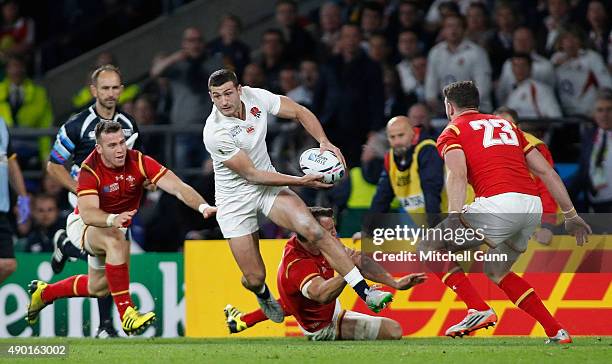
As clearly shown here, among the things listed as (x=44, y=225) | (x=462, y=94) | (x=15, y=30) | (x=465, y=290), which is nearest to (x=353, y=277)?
(x=465, y=290)

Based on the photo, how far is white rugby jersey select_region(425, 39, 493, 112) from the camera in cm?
1475

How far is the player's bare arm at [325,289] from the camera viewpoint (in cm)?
1053

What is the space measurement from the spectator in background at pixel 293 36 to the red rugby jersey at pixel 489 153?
628cm

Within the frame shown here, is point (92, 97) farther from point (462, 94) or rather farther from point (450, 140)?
point (450, 140)

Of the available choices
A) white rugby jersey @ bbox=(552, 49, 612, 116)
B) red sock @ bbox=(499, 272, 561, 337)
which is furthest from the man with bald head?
white rugby jersey @ bbox=(552, 49, 612, 116)

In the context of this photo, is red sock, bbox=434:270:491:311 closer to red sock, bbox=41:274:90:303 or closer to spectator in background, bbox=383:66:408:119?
red sock, bbox=41:274:90:303

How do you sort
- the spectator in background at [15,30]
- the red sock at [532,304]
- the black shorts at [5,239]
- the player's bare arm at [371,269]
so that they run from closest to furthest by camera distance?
the red sock at [532,304]
the player's bare arm at [371,269]
the black shorts at [5,239]
the spectator in background at [15,30]

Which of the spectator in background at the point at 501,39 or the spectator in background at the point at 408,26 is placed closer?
the spectator in background at the point at 501,39

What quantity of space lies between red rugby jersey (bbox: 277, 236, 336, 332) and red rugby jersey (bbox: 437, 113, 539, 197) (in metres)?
1.65

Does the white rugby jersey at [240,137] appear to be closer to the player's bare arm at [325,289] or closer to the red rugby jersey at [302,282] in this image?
the red rugby jersey at [302,282]

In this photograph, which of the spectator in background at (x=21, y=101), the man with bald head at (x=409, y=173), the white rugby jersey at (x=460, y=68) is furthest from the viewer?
the spectator in background at (x=21, y=101)

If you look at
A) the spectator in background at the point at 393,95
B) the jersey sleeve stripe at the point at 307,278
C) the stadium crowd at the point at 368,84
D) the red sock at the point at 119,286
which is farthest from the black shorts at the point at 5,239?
the spectator in background at the point at 393,95

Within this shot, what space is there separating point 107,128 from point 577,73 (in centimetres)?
608

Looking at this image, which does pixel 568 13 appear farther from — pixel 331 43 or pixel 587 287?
pixel 587 287
